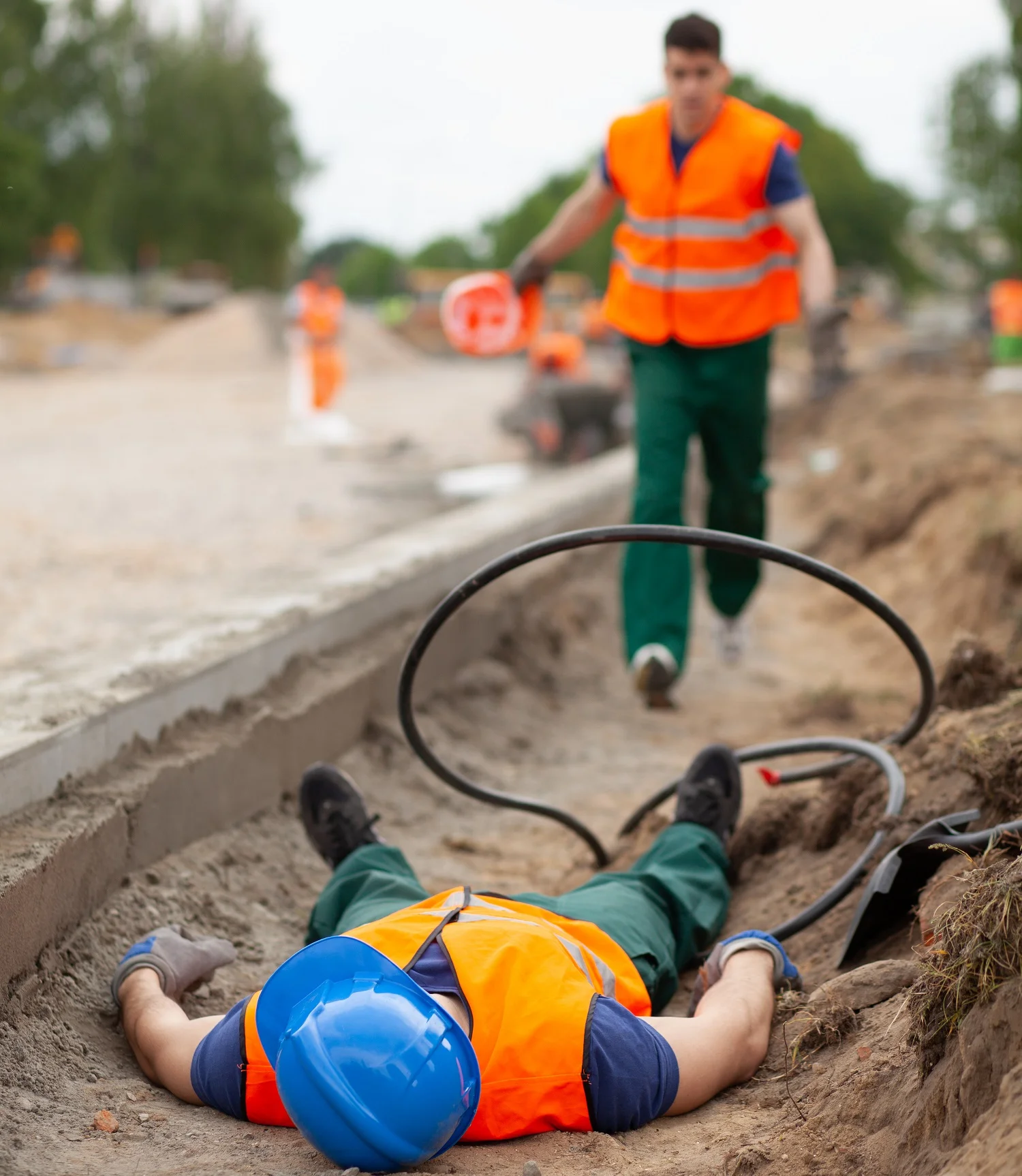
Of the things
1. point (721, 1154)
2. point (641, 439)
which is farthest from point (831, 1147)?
point (641, 439)

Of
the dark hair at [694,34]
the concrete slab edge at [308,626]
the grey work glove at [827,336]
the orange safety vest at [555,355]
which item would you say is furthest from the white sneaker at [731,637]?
the orange safety vest at [555,355]

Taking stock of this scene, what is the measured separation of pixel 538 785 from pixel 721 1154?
2.31m

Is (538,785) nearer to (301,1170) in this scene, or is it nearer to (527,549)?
(527,549)

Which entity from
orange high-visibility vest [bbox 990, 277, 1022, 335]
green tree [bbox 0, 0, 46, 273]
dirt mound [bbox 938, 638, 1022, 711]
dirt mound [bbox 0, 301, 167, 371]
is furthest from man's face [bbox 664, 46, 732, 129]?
dirt mound [bbox 0, 301, 167, 371]

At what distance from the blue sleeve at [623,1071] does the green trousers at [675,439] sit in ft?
8.14

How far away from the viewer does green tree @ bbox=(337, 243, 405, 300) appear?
112 m

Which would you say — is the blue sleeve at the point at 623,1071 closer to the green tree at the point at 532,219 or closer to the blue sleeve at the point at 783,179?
the blue sleeve at the point at 783,179

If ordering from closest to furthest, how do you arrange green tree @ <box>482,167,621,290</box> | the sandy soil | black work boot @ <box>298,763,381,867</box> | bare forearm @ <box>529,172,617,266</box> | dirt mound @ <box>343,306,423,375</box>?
black work boot @ <box>298,763,381,867</box>, the sandy soil, bare forearm @ <box>529,172,617,266</box>, dirt mound @ <box>343,306,423,375</box>, green tree @ <box>482,167,621,290</box>

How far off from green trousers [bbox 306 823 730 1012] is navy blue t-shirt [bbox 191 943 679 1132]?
1.25ft

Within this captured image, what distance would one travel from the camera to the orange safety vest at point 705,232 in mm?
4465

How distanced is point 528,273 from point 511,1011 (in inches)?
134

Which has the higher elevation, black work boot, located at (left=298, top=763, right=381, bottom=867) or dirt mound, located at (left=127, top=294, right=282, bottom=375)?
dirt mound, located at (left=127, top=294, right=282, bottom=375)

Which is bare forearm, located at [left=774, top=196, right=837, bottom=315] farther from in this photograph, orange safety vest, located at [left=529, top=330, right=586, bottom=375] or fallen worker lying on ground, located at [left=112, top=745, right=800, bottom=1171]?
orange safety vest, located at [left=529, top=330, right=586, bottom=375]

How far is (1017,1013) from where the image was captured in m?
1.82
